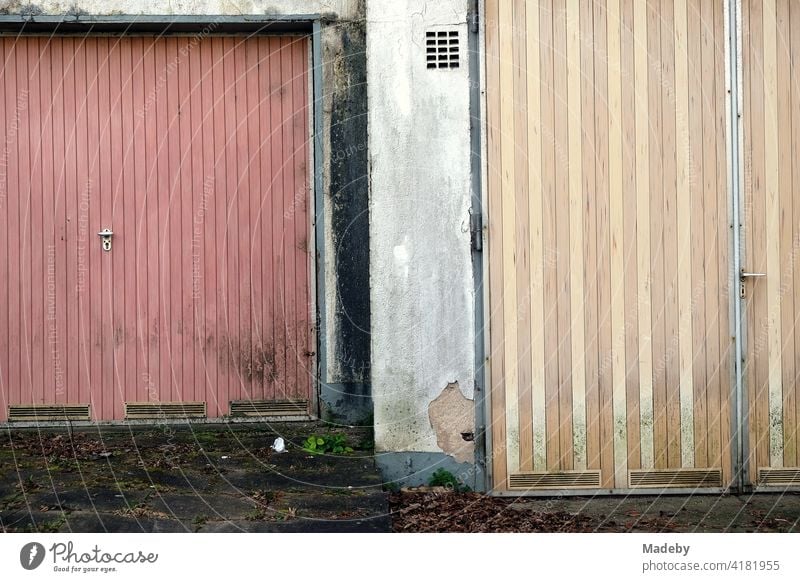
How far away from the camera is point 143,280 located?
6.77 meters

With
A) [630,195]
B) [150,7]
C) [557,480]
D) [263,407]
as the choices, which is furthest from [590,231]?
[150,7]

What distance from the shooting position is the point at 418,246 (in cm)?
553

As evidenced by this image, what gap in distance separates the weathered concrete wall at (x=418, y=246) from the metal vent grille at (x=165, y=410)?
69.6 inches

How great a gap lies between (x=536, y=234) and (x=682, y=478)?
165 cm

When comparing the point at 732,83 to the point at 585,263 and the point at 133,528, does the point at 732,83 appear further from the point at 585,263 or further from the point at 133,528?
the point at 133,528

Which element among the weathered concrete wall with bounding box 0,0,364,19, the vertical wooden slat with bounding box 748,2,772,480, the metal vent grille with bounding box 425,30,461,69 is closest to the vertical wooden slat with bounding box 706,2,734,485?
the vertical wooden slat with bounding box 748,2,772,480

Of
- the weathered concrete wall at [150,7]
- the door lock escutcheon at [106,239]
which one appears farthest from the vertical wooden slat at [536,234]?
the door lock escutcheon at [106,239]

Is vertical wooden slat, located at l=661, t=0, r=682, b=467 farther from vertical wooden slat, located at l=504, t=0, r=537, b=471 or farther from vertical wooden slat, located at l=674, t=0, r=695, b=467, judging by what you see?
vertical wooden slat, located at l=504, t=0, r=537, b=471

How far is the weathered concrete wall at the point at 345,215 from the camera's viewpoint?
21.8 feet

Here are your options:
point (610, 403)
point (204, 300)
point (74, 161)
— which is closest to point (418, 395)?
point (610, 403)

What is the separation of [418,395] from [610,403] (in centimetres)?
110

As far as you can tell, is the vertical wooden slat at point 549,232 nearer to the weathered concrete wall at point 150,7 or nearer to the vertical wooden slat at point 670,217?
the vertical wooden slat at point 670,217

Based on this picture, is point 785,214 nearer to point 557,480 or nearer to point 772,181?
point 772,181

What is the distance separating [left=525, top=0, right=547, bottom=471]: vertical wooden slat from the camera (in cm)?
545
